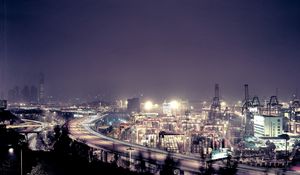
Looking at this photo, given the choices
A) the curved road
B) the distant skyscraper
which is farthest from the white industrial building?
the distant skyscraper

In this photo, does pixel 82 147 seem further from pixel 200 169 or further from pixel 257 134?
pixel 257 134

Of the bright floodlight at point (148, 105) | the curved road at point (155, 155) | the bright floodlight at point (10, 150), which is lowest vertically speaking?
the curved road at point (155, 155)

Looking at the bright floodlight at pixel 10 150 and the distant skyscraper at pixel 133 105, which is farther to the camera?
the distant skyscraper at pixel 133 105

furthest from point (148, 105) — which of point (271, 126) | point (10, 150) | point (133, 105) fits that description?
point (10, 150)

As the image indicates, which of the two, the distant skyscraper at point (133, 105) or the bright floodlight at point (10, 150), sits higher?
the distant skyscraper at point (133, 105)

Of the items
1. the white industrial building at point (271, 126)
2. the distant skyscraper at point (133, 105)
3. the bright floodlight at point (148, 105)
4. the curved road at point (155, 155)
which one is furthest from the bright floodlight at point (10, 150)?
the distant skyscraper at point (133, 105)

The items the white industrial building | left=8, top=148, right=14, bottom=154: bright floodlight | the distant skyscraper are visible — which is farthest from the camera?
the distant skyscraper

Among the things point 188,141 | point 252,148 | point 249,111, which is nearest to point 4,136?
point 188,141

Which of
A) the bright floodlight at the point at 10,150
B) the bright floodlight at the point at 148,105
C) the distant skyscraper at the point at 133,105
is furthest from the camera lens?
the distant skyscraper at the point at 133,105

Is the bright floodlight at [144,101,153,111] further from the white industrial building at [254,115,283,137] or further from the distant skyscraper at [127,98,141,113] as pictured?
the white industrial building at [254,115,283,137]

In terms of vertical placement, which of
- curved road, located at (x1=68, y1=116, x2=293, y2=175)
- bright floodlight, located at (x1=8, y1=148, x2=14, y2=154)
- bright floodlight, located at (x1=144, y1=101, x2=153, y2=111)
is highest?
bright floodlight, located at (x1=144, y1=101, x2=153, y2=111)

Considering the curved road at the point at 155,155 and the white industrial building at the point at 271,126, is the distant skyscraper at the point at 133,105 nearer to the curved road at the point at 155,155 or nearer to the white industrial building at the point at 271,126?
the white industrial building at the point at 271,126
